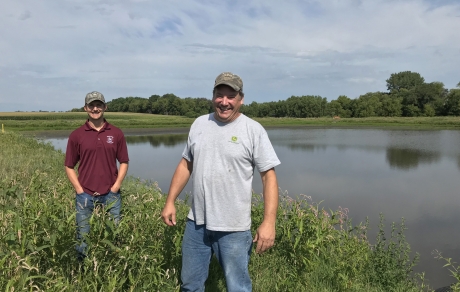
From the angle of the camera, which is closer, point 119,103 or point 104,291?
point 104,291

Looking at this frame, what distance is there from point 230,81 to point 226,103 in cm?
17

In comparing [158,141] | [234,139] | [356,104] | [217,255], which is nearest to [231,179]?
[234,139]

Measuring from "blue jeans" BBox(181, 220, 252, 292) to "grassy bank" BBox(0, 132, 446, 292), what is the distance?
0.87 ft

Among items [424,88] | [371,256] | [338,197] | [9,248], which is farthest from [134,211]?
[424,88]

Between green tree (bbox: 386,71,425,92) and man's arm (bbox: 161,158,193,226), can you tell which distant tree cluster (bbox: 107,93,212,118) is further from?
man's arm (bbox: 161,158,193,226)

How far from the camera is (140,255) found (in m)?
2.97

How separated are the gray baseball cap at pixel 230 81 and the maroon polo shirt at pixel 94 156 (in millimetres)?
1730

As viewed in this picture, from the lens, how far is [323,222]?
445 cm

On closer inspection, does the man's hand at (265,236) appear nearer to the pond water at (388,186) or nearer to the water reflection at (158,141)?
the pond water at (388,186)

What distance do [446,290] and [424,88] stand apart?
8146 centimetres

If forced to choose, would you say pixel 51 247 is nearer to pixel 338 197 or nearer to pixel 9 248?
pixel 9 248

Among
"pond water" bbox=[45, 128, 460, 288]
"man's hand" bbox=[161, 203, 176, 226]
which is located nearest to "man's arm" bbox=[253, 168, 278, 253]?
"man's hand" bbox=[161, 203, 176, 226]

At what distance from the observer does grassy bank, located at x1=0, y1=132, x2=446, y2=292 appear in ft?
8.74

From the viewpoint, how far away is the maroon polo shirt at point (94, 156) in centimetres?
379
